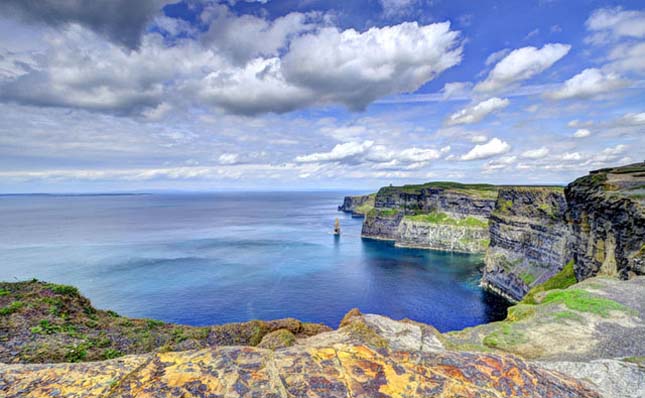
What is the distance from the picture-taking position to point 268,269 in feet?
286

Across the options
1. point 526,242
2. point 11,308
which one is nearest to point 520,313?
point 11,308

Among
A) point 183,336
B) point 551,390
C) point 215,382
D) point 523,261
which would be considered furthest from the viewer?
point 523,261

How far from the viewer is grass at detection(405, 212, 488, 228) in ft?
420

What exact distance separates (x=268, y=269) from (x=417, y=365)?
82245mm

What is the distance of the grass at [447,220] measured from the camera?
420 ft

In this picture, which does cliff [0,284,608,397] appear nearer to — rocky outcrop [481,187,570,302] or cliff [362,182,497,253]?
rocky outcrop [481,187,570,302]

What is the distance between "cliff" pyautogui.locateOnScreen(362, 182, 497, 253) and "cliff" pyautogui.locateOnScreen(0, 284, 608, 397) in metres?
127

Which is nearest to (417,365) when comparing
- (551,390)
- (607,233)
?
(551,390)

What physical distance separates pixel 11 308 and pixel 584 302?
37.7m

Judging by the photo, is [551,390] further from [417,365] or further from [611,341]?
[611,341]

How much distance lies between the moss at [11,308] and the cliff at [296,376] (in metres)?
11.8

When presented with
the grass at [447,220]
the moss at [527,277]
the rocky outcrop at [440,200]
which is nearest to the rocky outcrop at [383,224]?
the rocky outcrop at [440,200]

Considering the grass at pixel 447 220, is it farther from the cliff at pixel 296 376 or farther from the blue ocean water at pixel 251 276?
the cliff at pixel 296 376

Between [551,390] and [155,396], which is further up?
[155,396]
